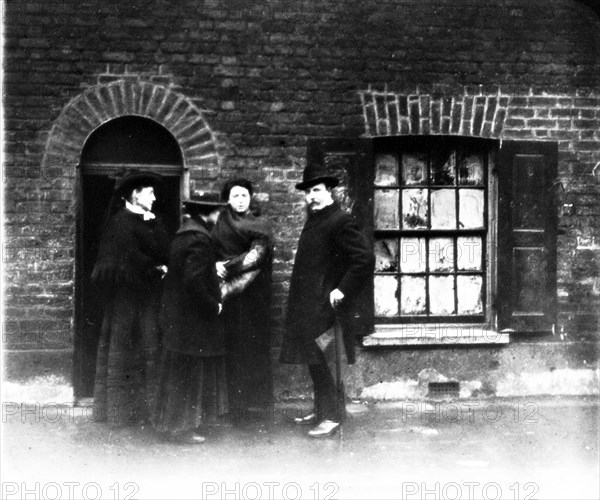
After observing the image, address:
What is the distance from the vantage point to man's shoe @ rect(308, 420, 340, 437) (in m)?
6.33

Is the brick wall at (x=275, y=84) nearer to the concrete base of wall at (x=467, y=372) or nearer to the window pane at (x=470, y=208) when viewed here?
the concrete base of wall at (x=467, y=372)

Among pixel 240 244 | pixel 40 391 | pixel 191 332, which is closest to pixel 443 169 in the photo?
pixel 240 244

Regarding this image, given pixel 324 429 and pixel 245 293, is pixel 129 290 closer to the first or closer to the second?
pixel 245 293

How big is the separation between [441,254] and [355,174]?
1118 millimetres

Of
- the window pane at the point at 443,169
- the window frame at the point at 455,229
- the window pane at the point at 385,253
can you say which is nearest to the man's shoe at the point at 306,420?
the window frame at the point at 455,229

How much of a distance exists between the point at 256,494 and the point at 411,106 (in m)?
3.64

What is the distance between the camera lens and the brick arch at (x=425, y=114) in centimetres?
719

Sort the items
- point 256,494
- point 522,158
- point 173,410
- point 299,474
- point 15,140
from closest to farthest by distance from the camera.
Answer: point 256,494 → point 299,474 → point 173,410 → point 15,140 → point 522,158

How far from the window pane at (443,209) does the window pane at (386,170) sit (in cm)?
39

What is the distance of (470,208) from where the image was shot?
7.52 m

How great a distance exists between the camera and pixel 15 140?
689 centimetres

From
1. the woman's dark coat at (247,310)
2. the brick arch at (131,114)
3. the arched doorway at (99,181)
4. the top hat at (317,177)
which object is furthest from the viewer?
the arched doorway at (99,181)

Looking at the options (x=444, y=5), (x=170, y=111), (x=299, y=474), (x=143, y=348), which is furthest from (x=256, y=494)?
(x=444, y=5)

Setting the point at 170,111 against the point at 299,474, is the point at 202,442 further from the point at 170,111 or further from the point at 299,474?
the point at 170,111
